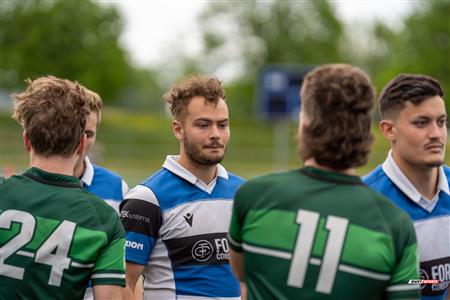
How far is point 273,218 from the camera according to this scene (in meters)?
2.58

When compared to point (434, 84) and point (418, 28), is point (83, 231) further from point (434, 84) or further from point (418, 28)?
point (418, 28)

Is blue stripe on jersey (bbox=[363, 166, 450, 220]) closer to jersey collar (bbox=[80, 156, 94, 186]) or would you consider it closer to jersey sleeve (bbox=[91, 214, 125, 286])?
jersey sleeve (bbox=[91, 214, 125, 286])

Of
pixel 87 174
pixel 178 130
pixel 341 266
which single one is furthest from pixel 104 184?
A: pixel 341 266

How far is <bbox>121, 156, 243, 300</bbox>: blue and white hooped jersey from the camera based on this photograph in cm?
390

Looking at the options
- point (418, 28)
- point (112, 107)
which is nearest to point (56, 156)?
point (418, 28)

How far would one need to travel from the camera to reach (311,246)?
2.53 m

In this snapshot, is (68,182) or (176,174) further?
(176,174)

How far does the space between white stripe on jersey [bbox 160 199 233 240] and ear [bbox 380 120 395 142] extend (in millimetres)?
1060

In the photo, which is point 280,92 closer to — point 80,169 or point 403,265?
point 80,169

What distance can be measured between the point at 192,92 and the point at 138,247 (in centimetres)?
93

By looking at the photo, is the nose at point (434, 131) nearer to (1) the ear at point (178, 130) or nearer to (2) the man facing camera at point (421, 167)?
(2) the man facing camera at point (421, 167)

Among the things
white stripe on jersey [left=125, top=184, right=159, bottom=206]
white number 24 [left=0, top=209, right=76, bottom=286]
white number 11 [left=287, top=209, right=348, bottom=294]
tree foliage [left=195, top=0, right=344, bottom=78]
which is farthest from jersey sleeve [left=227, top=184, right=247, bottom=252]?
tree foliage [left=195, top=0, right=344, bottom=78]

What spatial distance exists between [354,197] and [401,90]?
97 centimetres

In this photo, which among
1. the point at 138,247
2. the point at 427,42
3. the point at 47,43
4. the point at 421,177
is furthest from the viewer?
the point at 427,42
